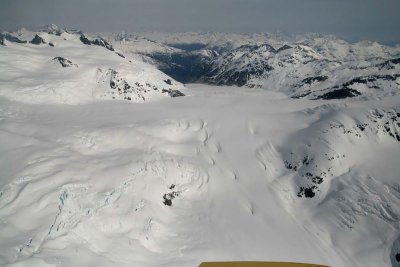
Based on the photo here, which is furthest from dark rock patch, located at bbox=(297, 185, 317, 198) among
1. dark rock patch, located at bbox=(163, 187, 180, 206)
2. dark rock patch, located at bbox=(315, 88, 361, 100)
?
dark rock patch, located at bbox=(315, 88, 361, 100)

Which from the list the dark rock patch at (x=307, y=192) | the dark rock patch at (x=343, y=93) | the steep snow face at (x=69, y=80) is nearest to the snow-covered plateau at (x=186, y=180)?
the dark rock patch at (x=307, y=192)

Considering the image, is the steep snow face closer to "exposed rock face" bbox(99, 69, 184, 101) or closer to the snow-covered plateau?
"exposed rock face" bbox(99, 69, 184, 101)

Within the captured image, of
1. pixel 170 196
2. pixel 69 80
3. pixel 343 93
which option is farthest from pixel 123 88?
pixel 343 93

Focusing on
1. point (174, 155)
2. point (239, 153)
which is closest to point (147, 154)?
point (174, 155)

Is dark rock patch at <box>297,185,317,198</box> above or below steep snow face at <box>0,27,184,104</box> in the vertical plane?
below

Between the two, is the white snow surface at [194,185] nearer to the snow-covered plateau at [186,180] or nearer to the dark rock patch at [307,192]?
the snow-covered plateau at [186,180]
